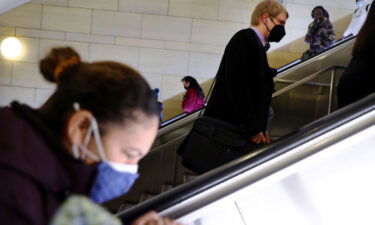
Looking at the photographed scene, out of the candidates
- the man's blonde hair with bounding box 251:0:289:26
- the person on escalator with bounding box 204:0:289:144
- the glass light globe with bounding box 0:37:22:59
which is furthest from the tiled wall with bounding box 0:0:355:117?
the person on escalator with bounding box 204:0:289:144

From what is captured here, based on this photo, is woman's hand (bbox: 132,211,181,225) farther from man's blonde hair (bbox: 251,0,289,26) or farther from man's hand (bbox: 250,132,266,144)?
man's blonde hair (bbox: 251,0,289,26)

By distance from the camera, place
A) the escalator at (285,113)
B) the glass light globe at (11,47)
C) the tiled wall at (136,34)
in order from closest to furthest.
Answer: the escalator at (285,113)
the glass light globe at (11,47)
the tiled wall at (136,34)

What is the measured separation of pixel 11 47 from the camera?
763 cm

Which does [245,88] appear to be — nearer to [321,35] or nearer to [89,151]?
[89,151]

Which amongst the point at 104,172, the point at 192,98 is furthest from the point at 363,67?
the point at 192,98

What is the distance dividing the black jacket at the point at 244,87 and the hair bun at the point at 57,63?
3.63ft

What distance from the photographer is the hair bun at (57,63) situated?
117cm

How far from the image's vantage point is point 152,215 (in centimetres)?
133

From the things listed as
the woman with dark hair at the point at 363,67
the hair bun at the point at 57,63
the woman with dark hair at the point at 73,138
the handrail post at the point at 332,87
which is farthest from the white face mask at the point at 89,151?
the handrail post at the point at 332,87

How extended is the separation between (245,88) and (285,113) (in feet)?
8.80

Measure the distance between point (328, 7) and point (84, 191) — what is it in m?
8.24

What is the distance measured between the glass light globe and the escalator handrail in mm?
7060

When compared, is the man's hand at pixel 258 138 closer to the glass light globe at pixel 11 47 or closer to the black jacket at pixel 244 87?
the black jacket at pixel 244 87

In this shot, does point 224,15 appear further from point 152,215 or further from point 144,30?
point 152,215
